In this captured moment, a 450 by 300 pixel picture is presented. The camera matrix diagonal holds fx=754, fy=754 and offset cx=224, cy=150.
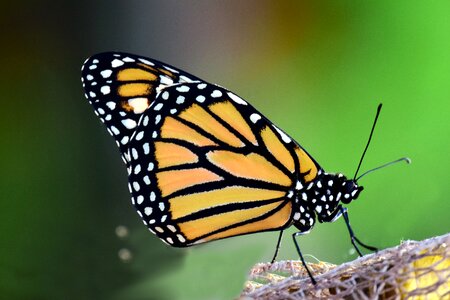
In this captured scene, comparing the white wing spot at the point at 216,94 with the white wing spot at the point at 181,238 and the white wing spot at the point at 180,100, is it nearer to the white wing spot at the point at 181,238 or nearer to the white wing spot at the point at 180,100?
the white wing spot at the point at 180,100

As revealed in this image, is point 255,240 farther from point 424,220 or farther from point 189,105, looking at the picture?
point 424,220

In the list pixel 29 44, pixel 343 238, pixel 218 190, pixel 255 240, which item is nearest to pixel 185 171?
pixel 218 190

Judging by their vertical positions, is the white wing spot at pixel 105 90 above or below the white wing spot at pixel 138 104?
above

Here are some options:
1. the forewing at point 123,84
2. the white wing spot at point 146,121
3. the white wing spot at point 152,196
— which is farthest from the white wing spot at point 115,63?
the white wing spot at point 152,196

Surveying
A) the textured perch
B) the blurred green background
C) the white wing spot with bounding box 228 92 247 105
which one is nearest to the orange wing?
the white wing spot with bounding box 228 92 247 105

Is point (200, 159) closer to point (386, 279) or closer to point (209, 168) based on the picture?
point (209, 168)

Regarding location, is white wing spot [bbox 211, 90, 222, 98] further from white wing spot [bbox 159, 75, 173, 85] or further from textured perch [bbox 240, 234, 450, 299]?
textured perch [bbox 240, 234, 450, 299]

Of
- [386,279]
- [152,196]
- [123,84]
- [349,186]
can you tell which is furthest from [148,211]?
[386,279]
